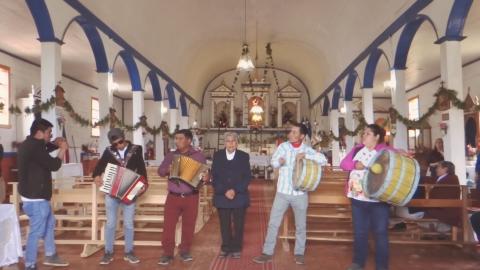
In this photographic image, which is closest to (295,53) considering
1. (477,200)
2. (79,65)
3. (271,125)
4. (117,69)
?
(271,125)

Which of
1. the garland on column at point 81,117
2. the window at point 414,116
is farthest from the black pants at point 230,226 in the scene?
the window at point 414,116

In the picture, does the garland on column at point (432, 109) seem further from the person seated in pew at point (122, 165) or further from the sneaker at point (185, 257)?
the person seated in pew at point (122, 165)

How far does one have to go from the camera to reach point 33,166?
4922 mm

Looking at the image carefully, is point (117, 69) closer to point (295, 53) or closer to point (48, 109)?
point (295, 53)

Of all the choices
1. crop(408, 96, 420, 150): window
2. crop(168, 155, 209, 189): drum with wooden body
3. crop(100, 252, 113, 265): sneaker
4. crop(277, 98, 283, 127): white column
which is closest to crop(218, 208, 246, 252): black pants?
crop(168, 155, 209, 189): drum with wooden body

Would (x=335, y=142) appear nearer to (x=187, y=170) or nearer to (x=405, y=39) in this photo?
(x=405, y=39)

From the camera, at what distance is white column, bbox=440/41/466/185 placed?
7855 mm

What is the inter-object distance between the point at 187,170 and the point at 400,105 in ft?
22.2

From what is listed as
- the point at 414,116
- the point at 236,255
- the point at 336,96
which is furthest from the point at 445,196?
the point at 414,116

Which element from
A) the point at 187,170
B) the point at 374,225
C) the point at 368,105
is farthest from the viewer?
the point at 368,105

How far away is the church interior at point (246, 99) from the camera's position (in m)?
6.11

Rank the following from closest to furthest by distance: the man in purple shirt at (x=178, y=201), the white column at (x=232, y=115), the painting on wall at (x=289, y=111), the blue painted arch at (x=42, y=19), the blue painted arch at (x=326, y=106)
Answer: the man in purple shirt at (x=178, y=201) → the blue painted arch at (x=42, y=19) → the blue painted arch at (x=326, y=106) → the white column at (x=232, y=115) → the painting on wall at (x=289, y=111)

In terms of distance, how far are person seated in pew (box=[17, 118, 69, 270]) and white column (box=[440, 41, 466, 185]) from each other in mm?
6395

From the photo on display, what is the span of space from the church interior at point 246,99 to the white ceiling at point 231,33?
2.7 inches
